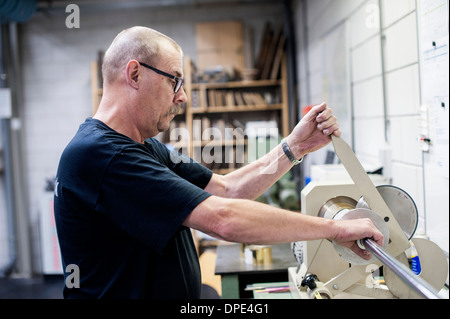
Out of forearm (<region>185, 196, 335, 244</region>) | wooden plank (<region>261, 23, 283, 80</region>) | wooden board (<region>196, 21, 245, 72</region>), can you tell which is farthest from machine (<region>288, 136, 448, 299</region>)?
wooden board (<region>196, 21, 245, 72</region>)

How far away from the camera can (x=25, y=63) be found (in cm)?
407

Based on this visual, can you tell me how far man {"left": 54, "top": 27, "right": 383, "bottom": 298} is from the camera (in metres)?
0.79

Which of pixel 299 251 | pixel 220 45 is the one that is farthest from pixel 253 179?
pixel 220 45

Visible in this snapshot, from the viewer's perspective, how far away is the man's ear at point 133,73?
0.90 m

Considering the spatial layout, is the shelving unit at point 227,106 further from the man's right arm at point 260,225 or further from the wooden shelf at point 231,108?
the man's right arm at point 260,225

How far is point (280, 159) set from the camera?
49.3 inches

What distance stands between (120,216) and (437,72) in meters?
0.97

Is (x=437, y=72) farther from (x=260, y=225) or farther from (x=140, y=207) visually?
(x=140, y=207)

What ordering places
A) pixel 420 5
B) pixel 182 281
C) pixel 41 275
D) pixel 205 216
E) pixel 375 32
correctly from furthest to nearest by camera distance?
pixel 41 275 → pixel 375 32 → pixel 420 5 → pixel 182 281 → pixel 205 216

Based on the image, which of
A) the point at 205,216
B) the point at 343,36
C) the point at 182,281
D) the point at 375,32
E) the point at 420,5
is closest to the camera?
the point at 205,216
